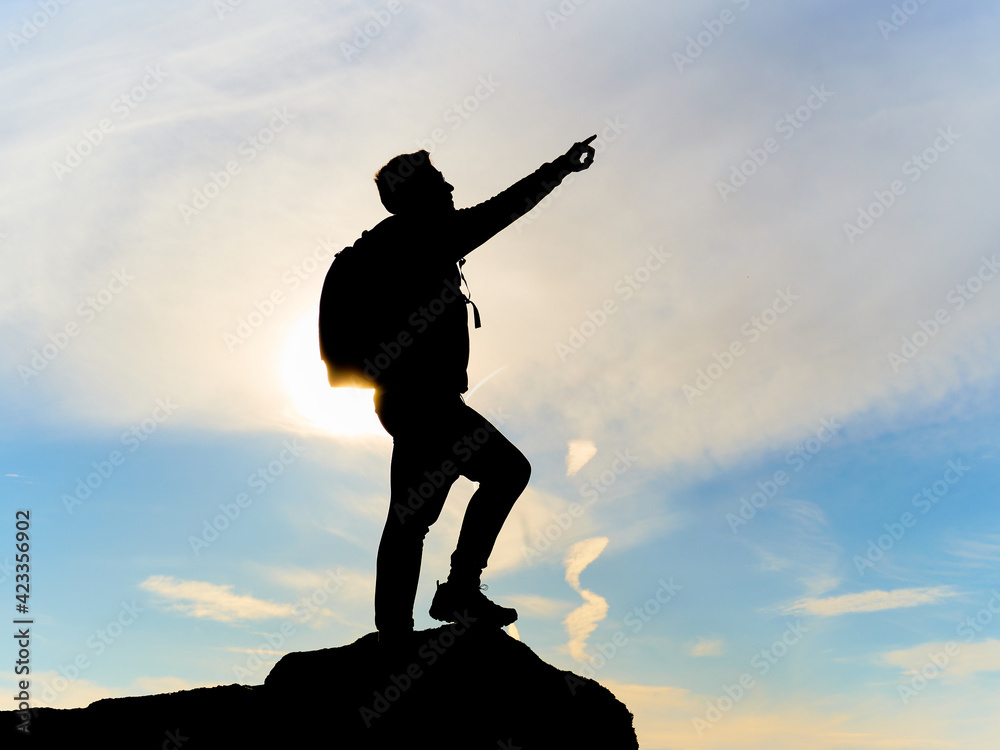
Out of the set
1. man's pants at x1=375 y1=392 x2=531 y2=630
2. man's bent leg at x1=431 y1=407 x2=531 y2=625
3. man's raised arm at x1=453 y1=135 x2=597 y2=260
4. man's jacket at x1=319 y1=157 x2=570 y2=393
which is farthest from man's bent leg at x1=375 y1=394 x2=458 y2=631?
man's raised arm at x1=453 y1=135 x2=597 y2=260

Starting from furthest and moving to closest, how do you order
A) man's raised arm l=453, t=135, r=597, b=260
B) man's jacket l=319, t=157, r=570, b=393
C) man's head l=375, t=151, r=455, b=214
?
man's head l=375, t=151, r=455, b=214
man's jacket l=319, t=157, r=570, b=393
man's raised arm l=453, t=135, r=597, b=260

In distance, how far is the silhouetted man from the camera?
5609 millimetres

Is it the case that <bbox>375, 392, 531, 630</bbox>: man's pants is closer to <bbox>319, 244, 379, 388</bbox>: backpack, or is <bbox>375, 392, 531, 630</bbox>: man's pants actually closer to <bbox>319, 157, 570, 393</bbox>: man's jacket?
<bbox>319, 157, 570, 393</bbox>: man's jacket

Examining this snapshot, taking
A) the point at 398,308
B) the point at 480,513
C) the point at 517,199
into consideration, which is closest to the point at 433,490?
the point at 480,513

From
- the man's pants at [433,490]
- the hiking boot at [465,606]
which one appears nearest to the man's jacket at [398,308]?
the man's pants at [433,490]

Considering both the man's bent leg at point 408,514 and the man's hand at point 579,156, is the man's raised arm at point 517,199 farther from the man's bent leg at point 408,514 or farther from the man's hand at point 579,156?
the man's bent leg at point 408,514

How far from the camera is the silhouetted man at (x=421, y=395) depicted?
221 inches

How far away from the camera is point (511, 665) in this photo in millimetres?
5984

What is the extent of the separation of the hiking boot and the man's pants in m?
0.07

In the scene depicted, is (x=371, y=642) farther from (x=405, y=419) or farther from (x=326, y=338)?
(x=326, y=338)

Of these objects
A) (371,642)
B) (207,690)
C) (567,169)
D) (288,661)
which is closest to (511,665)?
(371,642)

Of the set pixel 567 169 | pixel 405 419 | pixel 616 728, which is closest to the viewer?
pixel 567 169

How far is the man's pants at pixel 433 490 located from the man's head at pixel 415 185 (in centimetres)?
136

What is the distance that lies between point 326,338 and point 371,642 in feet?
8.07
